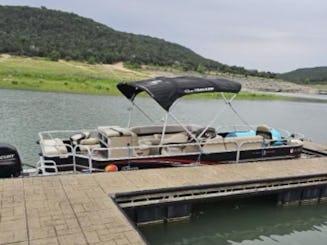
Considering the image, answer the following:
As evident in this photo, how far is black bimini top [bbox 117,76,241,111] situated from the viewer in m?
9.18

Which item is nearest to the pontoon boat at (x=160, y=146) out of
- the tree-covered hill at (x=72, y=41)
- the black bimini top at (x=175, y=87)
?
the black bimini top at (x=175, y=87)

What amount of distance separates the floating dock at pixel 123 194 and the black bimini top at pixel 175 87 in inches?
73.4

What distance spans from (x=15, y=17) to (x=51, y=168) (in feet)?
324

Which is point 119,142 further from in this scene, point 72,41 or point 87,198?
point 72,41

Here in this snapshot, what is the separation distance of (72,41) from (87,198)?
287ft

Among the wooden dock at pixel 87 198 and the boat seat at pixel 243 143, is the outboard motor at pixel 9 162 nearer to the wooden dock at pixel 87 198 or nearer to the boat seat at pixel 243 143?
the wooden dock at pixel 87 198

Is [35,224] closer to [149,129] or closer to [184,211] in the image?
[184,211]

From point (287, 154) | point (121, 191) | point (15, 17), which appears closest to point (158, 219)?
point (121, 191)

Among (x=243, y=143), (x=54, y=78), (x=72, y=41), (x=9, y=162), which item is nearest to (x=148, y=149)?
(x=243, y=143)

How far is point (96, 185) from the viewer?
7.80 m

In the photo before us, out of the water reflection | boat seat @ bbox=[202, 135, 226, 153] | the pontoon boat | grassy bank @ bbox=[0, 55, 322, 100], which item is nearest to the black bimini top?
the pontoon boat

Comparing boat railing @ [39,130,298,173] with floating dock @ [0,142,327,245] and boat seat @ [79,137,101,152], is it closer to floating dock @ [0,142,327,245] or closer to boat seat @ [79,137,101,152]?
boat seat @ [79,137,101,152]

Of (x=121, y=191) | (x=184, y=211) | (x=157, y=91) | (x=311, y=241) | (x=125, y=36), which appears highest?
(x=125, y=36)

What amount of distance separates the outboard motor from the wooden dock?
42cm
